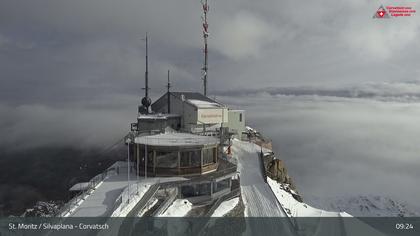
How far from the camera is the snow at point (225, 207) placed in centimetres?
2442

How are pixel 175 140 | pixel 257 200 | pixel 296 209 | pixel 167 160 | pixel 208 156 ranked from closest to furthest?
pixel 167 160
pixel 208 156
pixel 175 140
pixel 257 200
pixel 296 209

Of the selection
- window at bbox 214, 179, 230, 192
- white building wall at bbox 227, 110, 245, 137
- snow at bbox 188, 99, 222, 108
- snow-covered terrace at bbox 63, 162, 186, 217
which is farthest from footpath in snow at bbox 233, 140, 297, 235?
white building wall at bbox 227, 110, 245, 137

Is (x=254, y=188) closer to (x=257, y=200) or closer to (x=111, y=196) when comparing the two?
(x=257, y=200)

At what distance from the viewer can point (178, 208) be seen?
2316 cm

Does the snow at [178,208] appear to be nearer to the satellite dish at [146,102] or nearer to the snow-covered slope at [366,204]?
the satellite dish at [146,102]

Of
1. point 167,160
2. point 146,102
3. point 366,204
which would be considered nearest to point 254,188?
point 167,160

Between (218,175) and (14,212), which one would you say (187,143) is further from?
(14,212)

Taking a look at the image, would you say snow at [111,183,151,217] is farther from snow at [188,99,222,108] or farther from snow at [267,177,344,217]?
snow at [188,99,222,108]

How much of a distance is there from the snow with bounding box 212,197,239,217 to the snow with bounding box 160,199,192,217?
197 cm

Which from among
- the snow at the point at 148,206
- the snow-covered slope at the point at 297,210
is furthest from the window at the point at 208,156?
the snow-covered slope at the point at 297,210

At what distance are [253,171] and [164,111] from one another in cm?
2123

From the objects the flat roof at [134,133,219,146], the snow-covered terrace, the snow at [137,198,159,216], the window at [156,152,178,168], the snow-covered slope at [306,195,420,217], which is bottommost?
the snow-covered slope at [306,195,420,217]

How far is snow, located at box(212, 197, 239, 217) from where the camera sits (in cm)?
2442

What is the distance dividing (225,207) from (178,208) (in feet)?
13.9
